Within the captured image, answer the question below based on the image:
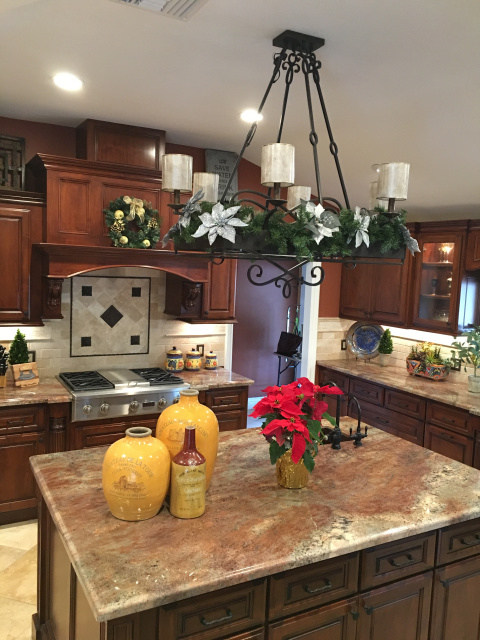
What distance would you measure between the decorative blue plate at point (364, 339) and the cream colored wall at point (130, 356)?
5.03ft

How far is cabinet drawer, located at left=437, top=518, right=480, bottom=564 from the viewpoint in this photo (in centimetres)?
218

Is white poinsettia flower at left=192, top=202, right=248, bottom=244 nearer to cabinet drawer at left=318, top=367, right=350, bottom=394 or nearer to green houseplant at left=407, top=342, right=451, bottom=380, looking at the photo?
green houseplant at left=407, top=342, right=451, bottom=380

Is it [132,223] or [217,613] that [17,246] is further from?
[217,613]

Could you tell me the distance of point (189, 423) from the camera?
2.06m

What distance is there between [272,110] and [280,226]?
1935 millimetres

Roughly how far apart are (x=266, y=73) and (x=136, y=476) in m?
2.33

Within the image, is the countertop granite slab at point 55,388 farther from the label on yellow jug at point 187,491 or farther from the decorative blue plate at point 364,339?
the label on yellow jug at point 187,491

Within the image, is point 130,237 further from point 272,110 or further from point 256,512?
point 256,512

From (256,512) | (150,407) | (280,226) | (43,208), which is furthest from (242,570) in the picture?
(43,208)

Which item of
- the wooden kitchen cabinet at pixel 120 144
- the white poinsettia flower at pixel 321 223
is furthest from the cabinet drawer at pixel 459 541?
the wooden kitchen cabinet at pixel 120 144

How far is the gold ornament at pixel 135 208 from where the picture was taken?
3907 mm

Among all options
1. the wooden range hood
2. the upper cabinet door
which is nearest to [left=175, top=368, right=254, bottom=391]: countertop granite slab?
the wooden range hood

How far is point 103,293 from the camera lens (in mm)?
4438

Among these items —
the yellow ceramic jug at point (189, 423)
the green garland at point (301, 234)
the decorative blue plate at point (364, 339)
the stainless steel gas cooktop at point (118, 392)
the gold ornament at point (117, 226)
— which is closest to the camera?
the green garland at point (301, 234)
